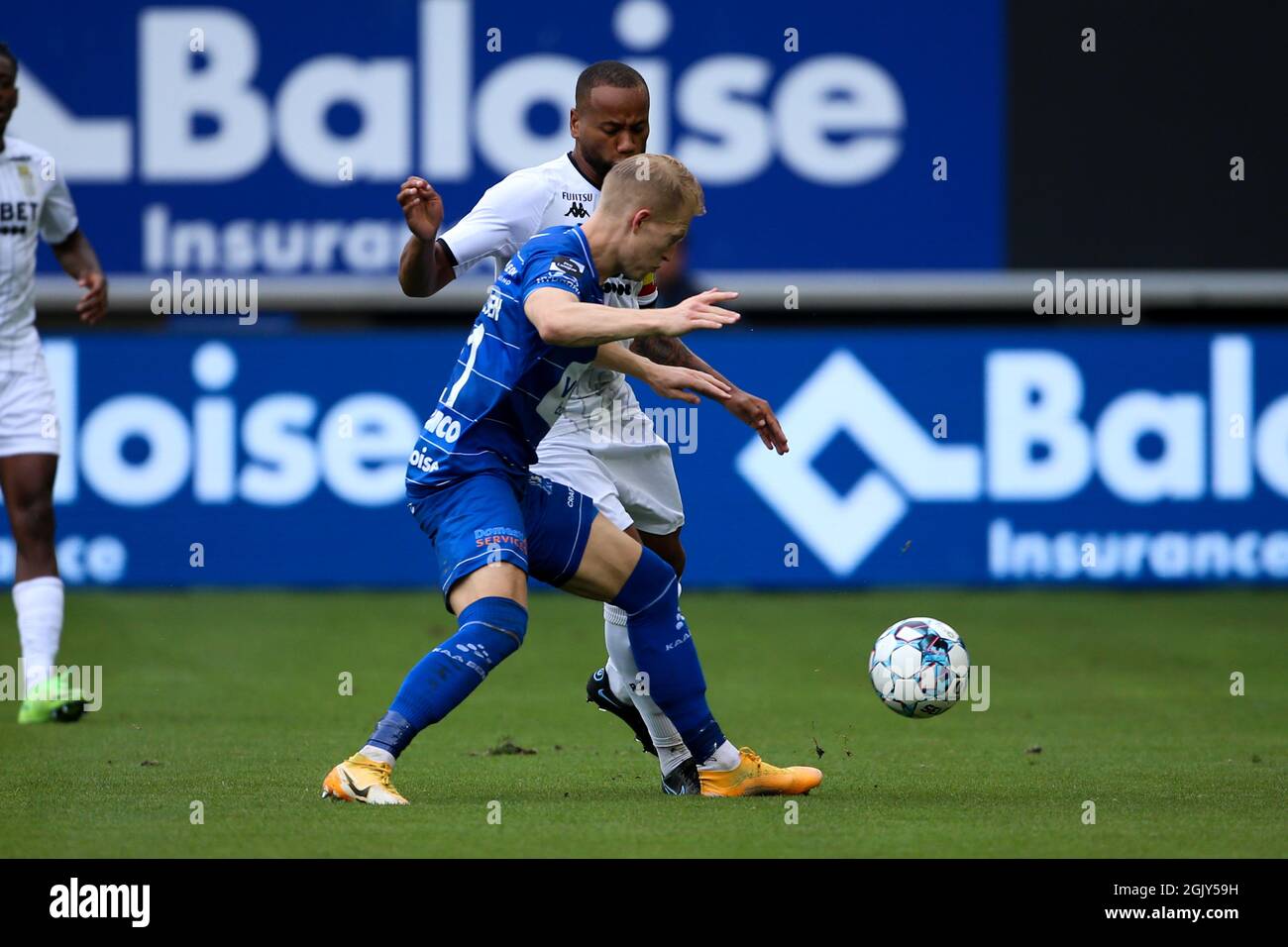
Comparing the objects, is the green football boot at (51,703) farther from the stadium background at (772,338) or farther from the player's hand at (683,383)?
the player's hand at (683,383)

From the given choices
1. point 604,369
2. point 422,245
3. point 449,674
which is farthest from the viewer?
point 604,369

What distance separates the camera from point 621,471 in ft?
22.7

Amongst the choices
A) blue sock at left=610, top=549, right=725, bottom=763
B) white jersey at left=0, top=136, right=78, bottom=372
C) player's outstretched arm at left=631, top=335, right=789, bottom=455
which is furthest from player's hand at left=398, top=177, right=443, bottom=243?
white jersey at left=0, top=136, right=78, bottom=372

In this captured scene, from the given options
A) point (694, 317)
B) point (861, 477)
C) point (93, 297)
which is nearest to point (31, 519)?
point (93, 297)

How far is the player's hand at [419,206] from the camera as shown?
6039 mm

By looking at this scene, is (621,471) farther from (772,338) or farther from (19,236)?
(772,338)

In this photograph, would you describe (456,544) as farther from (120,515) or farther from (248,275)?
(248,275)

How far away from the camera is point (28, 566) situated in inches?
323

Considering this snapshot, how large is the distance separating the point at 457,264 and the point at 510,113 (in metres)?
7.38

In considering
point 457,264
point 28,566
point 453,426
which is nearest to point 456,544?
point 453,426

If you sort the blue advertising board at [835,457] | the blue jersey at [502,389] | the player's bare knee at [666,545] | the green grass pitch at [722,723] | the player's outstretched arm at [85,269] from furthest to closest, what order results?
the blue advertising board at [835,457] < the player's outstretched arm at [85,269] < the player's bare knee at [666,545] < the blue jersey at [502,389] < the green grass pitch at [722,723]

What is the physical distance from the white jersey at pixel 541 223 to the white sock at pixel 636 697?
0.71 metres

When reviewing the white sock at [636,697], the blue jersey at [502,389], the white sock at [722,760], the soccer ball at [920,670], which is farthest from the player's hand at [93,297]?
the soccer ball at [920,670]

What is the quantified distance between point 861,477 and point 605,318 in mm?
7416
